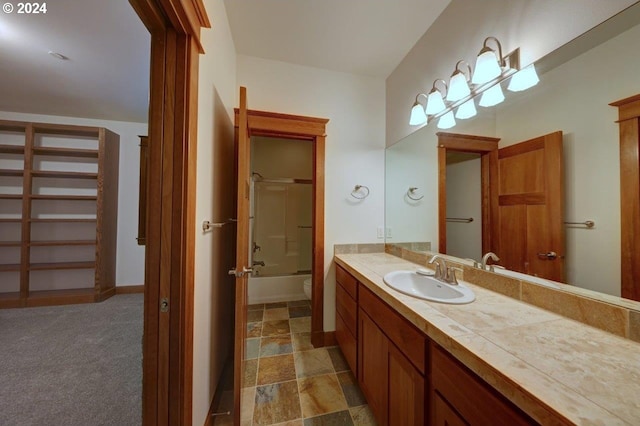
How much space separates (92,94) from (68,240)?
1.97m

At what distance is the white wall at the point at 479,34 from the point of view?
866 mm

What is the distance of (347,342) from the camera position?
1.69m

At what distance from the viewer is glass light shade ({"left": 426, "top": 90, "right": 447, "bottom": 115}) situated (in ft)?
5.07

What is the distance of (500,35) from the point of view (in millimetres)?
1151

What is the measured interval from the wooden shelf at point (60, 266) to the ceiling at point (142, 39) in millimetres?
1991

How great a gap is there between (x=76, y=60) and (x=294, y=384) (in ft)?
10.6

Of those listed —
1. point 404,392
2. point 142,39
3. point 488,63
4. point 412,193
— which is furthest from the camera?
point 412,193

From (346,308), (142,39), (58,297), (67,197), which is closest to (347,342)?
(346,308)

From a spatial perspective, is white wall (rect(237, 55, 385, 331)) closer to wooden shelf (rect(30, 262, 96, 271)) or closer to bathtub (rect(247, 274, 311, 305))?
bathtub (rect(247, 274, 311, 305))

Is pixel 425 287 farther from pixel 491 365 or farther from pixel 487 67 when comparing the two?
pixel 487 67

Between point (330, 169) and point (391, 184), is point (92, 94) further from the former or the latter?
point (391, 184)

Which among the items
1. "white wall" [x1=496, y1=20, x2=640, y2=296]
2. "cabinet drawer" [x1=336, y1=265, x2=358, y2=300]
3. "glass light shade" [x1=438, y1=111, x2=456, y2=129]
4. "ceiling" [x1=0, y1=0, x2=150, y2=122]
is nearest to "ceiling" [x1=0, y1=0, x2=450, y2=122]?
"ceiling" [x1=0, y1=0, x2=150, y2=122]

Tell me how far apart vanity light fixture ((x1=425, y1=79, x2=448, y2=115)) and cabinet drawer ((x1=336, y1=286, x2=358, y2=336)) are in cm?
155

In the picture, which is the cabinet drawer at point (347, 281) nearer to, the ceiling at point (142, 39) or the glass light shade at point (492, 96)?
the glass light shade at point (492, 96)
